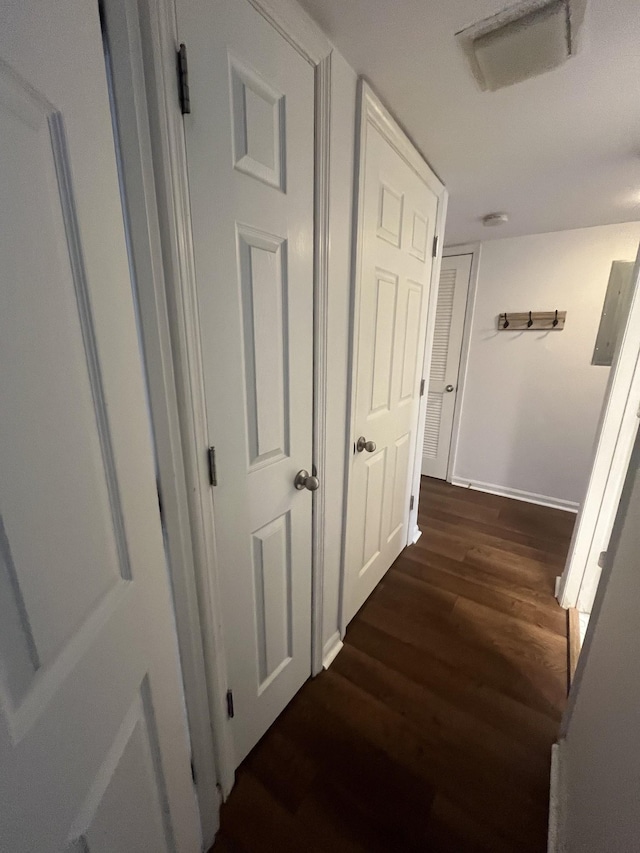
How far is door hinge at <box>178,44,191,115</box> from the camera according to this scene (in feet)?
1.96

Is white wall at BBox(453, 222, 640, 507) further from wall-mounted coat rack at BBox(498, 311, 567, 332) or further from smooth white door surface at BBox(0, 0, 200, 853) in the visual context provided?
smooth white door surface at BBox(0, 0, 200, 853)

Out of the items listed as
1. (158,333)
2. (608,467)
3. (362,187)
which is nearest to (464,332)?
(608,467)

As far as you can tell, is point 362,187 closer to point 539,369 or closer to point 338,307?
point 338,307

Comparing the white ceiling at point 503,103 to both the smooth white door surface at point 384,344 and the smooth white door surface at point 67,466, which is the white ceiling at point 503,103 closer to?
the smooth white door surface at point 384,344

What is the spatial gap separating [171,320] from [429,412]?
9.83 ft

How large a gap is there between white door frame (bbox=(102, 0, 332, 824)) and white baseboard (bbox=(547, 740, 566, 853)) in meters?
0.93

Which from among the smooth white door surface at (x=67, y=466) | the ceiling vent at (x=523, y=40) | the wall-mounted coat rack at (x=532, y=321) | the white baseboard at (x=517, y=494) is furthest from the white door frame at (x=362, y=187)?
the white baseboard at (x=517, y=494)

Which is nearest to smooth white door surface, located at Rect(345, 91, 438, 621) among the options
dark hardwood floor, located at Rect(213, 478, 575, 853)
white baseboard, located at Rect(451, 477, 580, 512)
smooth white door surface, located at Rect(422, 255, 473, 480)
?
dark hardwood floor, located at Rect(213, 478, 575, 853)

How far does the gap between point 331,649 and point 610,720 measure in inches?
40.8

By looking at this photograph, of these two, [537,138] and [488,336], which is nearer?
[537,138]

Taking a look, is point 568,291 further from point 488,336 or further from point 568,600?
point 568,600

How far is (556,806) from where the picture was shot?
0.99 metres

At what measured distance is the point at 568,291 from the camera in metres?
2.58

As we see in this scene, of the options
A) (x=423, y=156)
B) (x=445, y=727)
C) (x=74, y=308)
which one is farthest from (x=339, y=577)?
(x=423, y=156)
